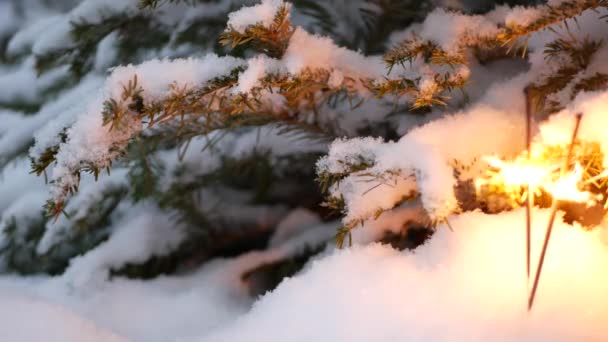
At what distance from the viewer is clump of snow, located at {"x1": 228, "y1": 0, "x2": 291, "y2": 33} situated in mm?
615

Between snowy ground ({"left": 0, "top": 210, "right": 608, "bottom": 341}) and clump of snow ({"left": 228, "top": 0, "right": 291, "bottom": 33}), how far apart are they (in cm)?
30

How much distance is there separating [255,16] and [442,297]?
0.39m

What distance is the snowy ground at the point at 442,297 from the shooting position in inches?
22.2

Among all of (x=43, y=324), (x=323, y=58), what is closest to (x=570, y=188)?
(x=323, y=58)

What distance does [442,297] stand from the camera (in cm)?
60

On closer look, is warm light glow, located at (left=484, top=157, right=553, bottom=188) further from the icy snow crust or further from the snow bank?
the snow bank

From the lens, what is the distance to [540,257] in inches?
22.5

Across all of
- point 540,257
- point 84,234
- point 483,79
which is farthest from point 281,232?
point 540,257

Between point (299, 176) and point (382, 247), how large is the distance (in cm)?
41

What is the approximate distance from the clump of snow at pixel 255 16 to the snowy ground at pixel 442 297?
30 cm

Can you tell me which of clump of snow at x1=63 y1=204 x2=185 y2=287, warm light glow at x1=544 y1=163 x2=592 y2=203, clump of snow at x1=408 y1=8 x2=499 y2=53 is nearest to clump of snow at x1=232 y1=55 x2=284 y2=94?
clump of snow at x1=408 y1=8 x2=499 y2=53

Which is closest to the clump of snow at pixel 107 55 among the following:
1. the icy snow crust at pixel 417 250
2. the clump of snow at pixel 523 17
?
the icy snow crust at pixel 417 250

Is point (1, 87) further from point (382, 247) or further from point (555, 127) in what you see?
point (555, 127)

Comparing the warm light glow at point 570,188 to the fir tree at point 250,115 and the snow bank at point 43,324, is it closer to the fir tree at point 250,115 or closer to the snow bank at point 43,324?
the fir tree at point 250,115
